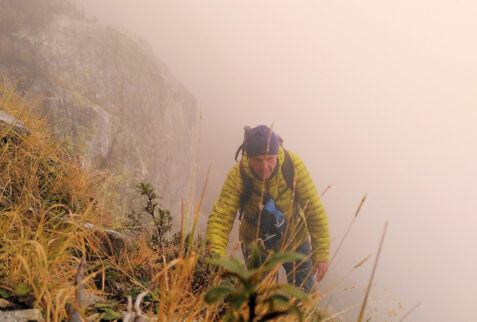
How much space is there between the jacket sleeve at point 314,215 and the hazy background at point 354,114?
16619 millimetres

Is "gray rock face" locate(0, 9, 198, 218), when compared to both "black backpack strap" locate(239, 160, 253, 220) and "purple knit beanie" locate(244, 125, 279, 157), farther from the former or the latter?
"purple knit beanie" locate(244, 125, 279, 157)

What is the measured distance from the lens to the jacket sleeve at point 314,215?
3581 millimetres

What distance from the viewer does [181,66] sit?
142 feet

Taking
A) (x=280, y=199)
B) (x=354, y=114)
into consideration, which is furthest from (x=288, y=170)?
(x=354, y=114)

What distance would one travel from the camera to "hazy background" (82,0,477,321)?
140 feet

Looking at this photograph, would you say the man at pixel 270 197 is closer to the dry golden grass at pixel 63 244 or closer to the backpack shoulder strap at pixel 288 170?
the backpack shoulder strap at pixel 288 170

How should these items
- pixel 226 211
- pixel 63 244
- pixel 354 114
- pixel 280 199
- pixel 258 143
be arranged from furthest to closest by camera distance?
pixel 354 114
pixel 280 199
pixel 226 211
pixel 258 143
pixel 63 244

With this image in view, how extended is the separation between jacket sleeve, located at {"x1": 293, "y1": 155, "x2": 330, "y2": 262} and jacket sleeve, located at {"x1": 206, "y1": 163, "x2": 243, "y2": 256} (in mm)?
797

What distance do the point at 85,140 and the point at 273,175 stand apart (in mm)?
5573

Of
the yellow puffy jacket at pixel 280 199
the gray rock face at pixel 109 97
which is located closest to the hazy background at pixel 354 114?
the gray rock face at pixel 109 97

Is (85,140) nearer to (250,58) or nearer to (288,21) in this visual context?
(250,58)

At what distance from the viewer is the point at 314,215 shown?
370 centimetres

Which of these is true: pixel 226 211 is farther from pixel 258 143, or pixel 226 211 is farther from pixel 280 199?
pixel 258 143

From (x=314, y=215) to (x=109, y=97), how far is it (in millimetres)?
8478
